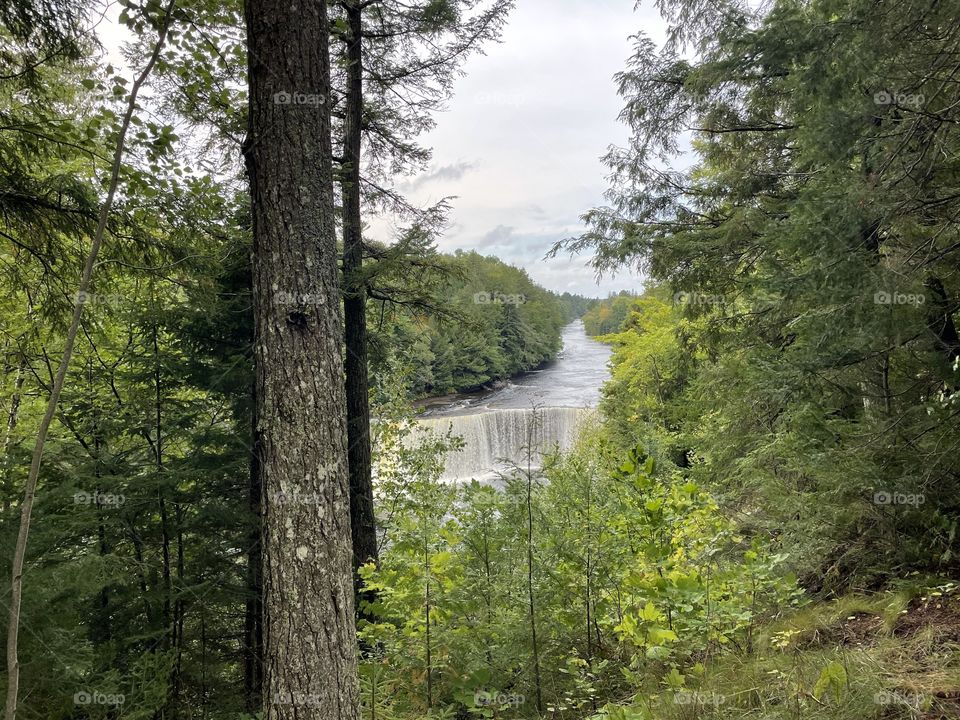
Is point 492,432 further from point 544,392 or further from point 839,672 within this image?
point 839,672

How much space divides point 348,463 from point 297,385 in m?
1.90

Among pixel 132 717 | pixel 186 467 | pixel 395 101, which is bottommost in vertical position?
pixel 132 717

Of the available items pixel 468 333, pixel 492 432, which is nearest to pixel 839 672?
pixel 468 333

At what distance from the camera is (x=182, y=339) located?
169 inches

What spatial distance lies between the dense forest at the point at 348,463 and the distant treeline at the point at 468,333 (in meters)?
1.33

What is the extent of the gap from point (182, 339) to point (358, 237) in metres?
2.48

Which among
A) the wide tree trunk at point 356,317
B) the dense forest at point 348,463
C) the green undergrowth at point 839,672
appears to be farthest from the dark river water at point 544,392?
the green undergrowth at point 839,672

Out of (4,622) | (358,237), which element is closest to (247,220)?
(358,237)

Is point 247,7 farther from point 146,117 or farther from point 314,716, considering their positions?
point 314,716

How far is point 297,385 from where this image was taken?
7.61 ft

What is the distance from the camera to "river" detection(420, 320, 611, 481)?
704 inches

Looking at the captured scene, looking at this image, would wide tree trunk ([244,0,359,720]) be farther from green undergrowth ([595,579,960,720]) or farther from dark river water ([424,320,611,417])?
dark river water ([424,320,611,417])

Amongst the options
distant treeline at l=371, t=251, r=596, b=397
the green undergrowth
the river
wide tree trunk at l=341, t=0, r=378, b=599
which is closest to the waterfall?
the river

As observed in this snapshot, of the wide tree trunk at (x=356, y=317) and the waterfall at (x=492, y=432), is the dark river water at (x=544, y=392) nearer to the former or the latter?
the waterfall at (x=492, y=432)
